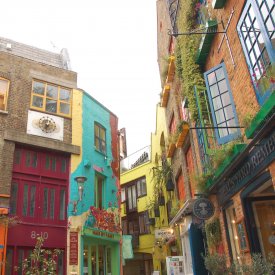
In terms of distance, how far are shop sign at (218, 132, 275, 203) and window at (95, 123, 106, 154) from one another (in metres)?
9.95

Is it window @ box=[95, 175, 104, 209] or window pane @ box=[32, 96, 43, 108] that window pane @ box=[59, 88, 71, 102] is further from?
window @ box=[95, 175, 104, 209]

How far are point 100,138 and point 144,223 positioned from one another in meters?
12.8

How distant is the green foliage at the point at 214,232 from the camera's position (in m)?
10.0

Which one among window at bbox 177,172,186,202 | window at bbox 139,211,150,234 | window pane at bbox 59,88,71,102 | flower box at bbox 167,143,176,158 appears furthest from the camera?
window at bbox 139,211,150,234

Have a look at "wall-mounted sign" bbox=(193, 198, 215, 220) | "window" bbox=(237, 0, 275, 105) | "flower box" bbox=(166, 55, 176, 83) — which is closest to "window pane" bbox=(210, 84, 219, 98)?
"window" bbox=(237, 0, 275, 105)

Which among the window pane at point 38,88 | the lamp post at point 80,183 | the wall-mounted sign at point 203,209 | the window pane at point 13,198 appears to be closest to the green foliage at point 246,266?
the wall-mounted sign at point 203,209

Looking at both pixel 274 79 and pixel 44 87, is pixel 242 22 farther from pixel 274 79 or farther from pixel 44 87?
pixel 44 87

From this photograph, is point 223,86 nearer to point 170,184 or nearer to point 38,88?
point 170,184

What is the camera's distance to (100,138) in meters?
18.7

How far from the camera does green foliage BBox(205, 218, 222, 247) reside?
32.9 feet

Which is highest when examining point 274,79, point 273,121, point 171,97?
point 171,97

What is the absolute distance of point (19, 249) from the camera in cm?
1327

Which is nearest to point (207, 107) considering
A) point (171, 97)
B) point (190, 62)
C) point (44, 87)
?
point (190, 62)

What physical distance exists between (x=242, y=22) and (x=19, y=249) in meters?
11.3
